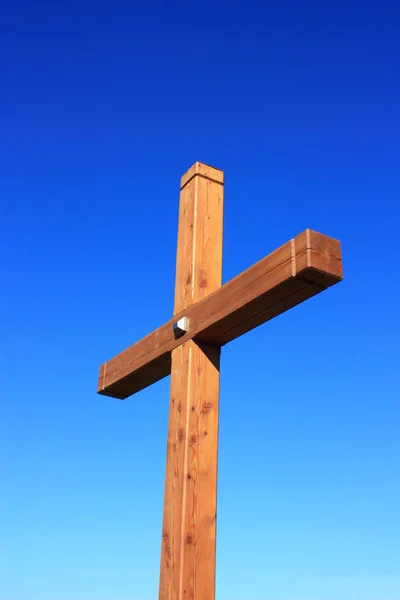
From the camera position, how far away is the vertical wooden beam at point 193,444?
2.40 meters

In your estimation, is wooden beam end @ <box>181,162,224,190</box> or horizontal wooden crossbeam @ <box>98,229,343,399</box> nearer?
horizontal wooden crossbeam @ <box>98,229,343,399</box>

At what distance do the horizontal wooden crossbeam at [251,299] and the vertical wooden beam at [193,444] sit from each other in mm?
106

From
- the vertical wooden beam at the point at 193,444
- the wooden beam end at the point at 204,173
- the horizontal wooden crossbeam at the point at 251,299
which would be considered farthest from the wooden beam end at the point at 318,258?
the wooden beam end at the point at 204,173

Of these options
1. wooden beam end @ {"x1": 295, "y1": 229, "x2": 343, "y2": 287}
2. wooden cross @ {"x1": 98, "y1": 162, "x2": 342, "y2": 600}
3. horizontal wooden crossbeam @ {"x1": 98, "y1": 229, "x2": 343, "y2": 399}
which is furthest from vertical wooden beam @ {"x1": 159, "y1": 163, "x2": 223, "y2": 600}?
wooden beam end @ {"x1": 295, "y1": 229, "x2": 343, "y2": 287}

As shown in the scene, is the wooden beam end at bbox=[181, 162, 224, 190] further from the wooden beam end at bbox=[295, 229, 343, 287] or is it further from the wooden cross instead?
the wooden beam end at bbox=[295, 229, 343, 287]

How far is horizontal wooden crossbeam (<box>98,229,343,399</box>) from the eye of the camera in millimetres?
2268

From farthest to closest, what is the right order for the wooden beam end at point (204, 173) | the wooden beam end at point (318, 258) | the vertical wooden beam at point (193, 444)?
the wooden beam end at point (204, 173)
the vertical wooden beam at point (193, 444)
the wooden beam end at point (318, 258)

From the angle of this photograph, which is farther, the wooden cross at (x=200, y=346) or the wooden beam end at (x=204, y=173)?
the wooden beam end at (x=204, y=173)

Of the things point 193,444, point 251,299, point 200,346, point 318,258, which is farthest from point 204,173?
point 193,444

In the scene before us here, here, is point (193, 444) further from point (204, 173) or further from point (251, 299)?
point (204, 173)

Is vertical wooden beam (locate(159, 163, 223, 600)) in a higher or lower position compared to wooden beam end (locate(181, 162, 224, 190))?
lower

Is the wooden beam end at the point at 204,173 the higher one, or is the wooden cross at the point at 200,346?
the wooden beam end at the point at 204,173

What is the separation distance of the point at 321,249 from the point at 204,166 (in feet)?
3.78

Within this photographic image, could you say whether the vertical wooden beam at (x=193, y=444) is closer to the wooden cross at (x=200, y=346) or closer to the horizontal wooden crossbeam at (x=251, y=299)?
the wooden cross at (x=200, y=346)
